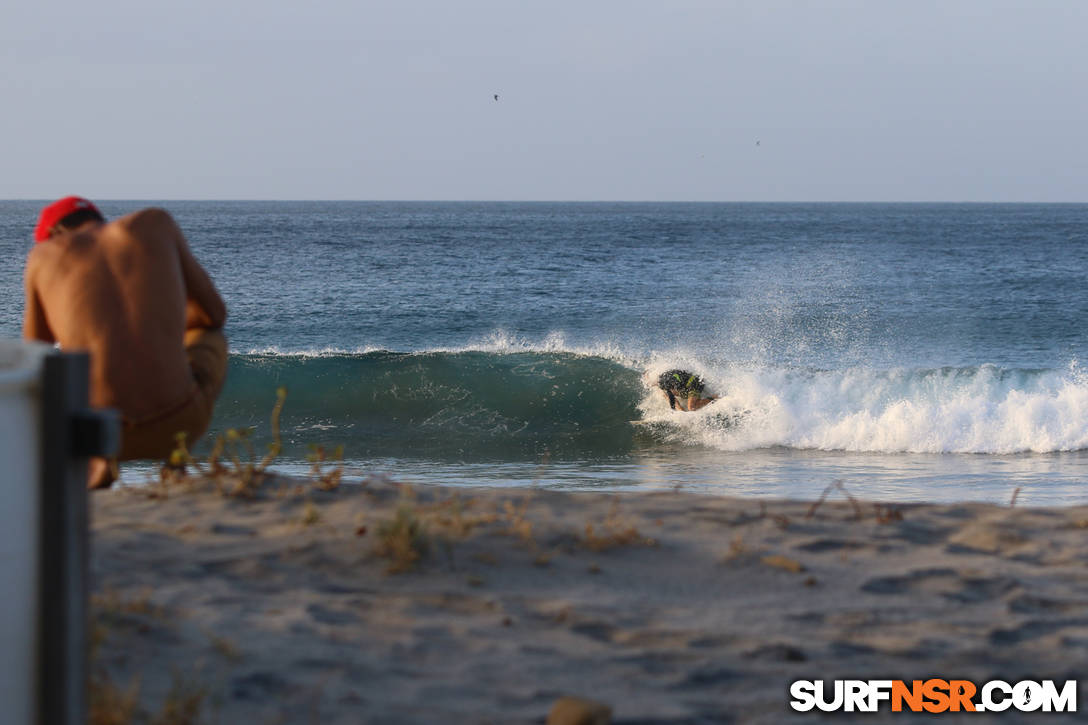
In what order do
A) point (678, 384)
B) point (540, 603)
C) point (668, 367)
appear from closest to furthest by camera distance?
point (540, 603), point (678, 384), point (668, 367)

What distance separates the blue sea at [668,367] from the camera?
358 inches

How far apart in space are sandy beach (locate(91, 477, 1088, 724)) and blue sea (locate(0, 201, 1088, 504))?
2.59 m

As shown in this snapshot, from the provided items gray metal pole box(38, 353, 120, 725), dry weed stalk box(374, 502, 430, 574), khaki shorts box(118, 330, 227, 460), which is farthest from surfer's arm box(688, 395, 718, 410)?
gray metal pole box(38, 353, 120, 725)

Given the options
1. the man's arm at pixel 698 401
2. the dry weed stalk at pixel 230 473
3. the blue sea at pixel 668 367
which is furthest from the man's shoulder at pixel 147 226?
the man's arm at pixel 698 401

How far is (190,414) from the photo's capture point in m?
4.07

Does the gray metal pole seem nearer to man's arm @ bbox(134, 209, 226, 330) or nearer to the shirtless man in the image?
the shirtless man

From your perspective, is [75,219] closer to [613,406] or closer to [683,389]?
[613,406]

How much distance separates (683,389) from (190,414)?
8.77 meters

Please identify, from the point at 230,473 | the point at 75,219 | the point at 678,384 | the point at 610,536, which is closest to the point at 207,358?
the point at 230,473

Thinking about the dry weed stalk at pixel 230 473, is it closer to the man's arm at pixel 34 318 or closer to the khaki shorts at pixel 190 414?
the khaki shorts at pixel 190 414

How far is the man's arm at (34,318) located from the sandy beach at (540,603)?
71cm

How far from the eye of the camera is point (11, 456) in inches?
66.4

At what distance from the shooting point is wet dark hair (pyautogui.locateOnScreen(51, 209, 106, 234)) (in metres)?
4.13

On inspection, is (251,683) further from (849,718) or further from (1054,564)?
(1054,564)
